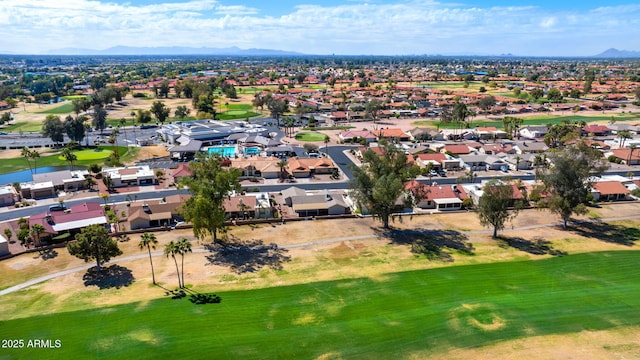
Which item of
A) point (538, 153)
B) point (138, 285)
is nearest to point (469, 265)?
point (138, 285)

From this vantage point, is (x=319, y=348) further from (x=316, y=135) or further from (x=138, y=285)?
(x=316, y=135)

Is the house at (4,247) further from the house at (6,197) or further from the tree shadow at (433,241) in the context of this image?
the tree shadow at (433,241)

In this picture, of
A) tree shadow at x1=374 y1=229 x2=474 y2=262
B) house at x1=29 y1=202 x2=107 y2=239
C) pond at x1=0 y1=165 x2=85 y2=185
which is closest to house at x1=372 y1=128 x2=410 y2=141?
tree shadow at x1=374 y1=229 x2=474 y2=262

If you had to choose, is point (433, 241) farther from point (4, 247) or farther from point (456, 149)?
point (4, 247)

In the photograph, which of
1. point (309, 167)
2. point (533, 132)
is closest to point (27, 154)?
point (309, 167)

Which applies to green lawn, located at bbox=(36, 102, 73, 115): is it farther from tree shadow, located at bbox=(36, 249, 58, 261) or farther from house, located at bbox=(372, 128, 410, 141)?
tree shadow, located at bbox=(36, 249, 58, 261)
